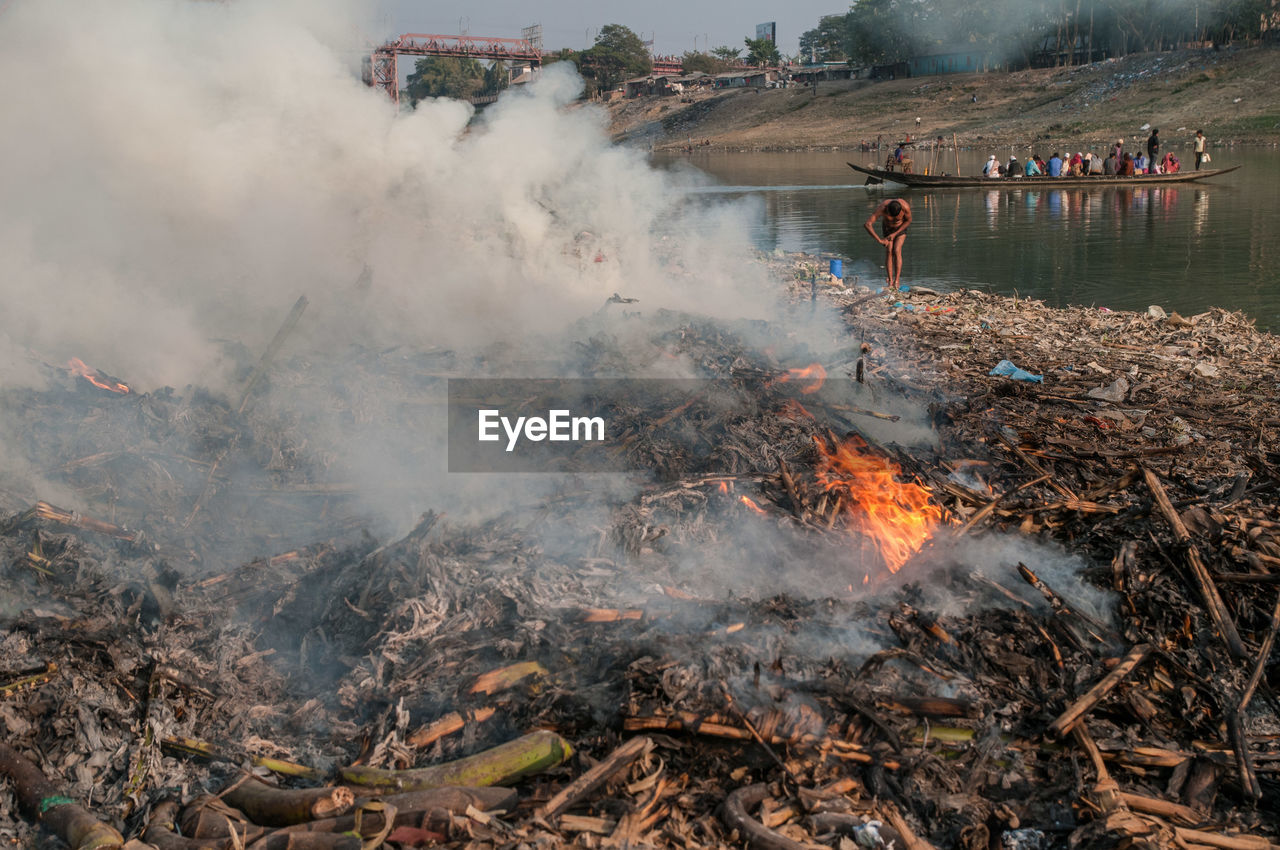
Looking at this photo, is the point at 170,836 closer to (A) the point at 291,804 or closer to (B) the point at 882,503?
(A) the point at 291,804

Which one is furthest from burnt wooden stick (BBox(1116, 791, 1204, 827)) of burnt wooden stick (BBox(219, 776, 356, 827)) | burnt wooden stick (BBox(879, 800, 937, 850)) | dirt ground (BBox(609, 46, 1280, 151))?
dirt ground (BBox(609, 46, 1280, 151))

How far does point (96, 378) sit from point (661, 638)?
6583 millimetres

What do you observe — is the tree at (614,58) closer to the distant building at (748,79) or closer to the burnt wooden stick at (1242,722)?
the distant building at (748,79)

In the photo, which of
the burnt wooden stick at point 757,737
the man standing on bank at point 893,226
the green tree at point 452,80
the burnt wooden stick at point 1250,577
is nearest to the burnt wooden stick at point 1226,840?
the burnt wooden stick at point 757,737

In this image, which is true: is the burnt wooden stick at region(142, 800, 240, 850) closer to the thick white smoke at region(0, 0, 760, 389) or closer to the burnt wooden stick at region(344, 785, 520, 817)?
the burnt wooden stick at region(344, 785, 520, 817)

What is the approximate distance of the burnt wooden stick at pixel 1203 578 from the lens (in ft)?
14.8

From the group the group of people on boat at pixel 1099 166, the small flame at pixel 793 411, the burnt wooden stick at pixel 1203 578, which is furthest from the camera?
the group of people on boat at pixel 1099 166

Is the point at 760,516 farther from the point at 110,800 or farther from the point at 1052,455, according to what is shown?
the point at 110,800

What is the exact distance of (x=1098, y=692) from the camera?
4176 millimetres

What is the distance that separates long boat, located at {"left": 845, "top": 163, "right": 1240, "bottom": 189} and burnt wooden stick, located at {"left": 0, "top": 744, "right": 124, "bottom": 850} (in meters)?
33.2

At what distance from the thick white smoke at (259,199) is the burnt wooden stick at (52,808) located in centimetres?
534

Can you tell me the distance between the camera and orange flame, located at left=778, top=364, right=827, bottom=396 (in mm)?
8695

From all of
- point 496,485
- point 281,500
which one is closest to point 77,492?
point 281,500

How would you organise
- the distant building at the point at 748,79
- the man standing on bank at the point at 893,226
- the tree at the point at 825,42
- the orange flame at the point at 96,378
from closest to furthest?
the orange flame at the point at 96,378
the man standing on bank at the point at 893,226
the distant building at the point at 748,79
the tree at the point at 825,42
